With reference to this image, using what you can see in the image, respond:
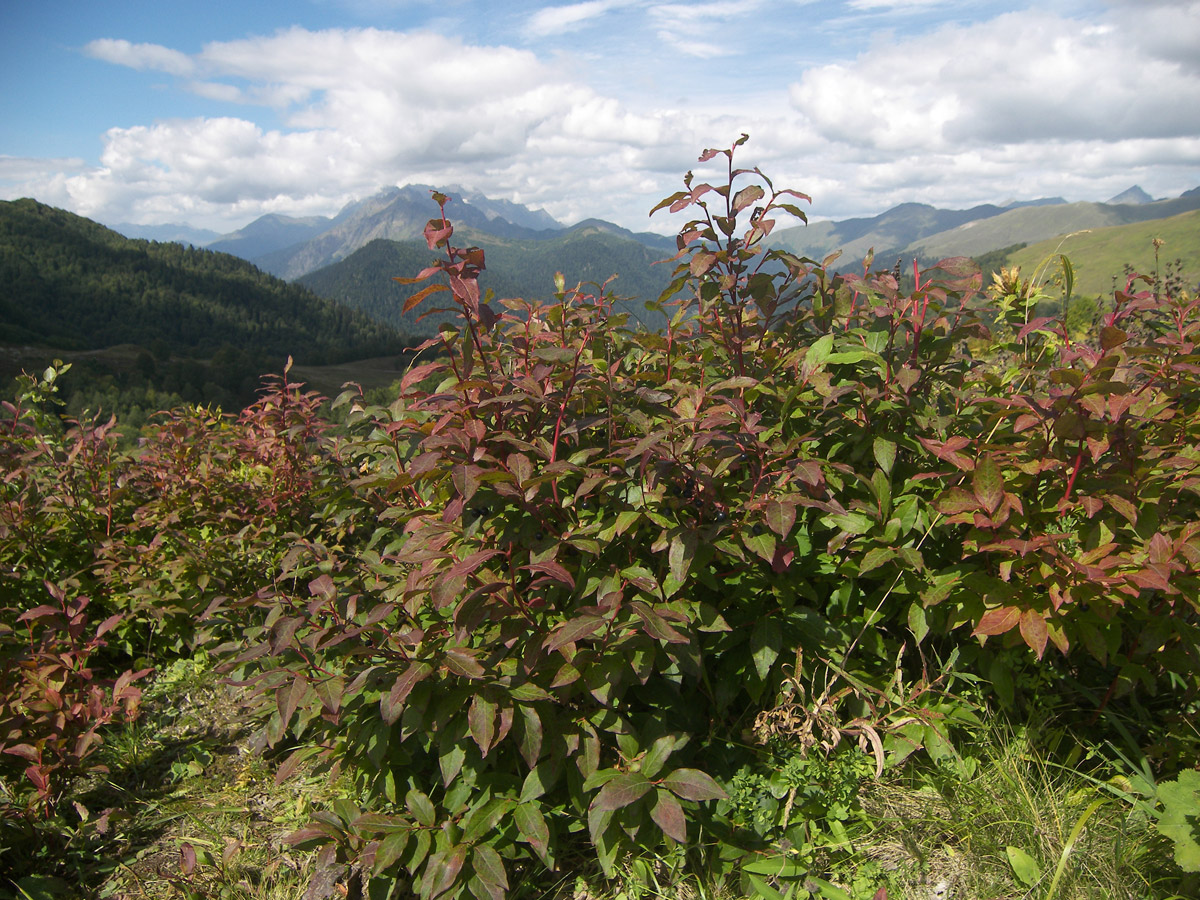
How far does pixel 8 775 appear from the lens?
275cm

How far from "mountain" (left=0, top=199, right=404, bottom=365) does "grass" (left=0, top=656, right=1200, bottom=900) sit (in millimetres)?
109720

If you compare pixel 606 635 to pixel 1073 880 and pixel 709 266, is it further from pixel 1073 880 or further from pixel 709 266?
pixel 1073 880

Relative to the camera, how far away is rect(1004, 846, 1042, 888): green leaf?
6.33 feet

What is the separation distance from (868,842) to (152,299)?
14881 cm

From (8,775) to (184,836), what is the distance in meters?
0.85

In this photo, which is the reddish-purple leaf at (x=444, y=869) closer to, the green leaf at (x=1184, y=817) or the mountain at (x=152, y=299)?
the green leaf at (x=1184, y=817)

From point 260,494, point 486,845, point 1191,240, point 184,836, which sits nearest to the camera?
point 486,845

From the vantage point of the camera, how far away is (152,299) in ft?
397

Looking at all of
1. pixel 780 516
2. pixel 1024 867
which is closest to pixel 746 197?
pixel 780 516

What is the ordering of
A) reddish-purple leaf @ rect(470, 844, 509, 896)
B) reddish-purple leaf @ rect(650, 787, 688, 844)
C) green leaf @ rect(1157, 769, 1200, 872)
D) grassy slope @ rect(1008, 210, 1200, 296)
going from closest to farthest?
green leaf @ rect(1157, 769, 1200, 872) < reddish-purple leaf @ rect(650, 787, 688, 844) < reddish-purple leaf @ rect(470, 844, 509, 896) < grassy slope @ rect(1008, 210, 1200, 296)

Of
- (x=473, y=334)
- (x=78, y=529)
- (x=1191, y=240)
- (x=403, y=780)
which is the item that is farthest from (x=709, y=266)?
(x=1191, y=240)

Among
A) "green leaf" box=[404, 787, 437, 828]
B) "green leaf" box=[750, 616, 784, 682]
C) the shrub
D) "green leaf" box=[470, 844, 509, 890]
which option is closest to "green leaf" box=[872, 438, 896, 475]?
the shrub

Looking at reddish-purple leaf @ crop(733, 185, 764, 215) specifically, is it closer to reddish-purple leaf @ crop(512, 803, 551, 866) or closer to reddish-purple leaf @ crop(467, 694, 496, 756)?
reddish-purple leaf @ crop(467, 694, 496, 756)

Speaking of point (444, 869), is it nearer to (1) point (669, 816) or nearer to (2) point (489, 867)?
(2) point (489, 867)
